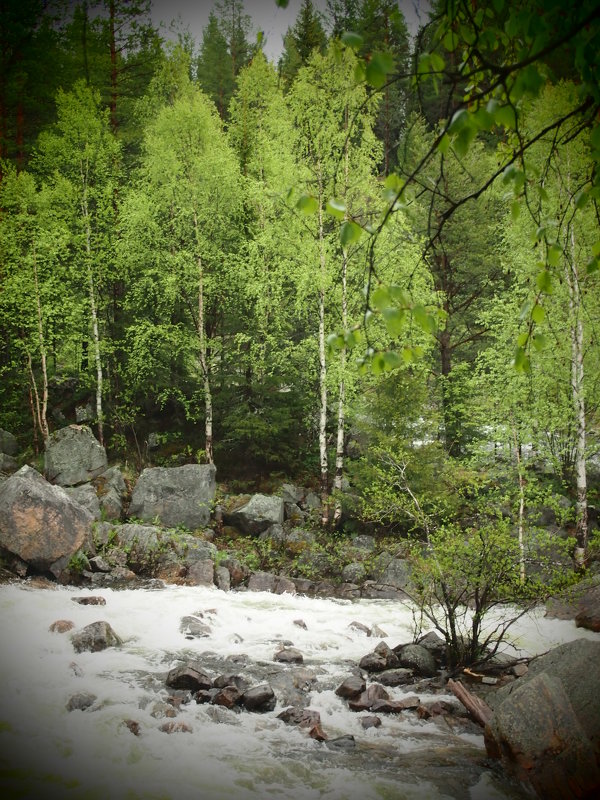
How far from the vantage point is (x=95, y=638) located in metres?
7.07

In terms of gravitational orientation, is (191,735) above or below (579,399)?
below

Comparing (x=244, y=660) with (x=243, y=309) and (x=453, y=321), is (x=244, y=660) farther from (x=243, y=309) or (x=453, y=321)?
(x=453, y=321)

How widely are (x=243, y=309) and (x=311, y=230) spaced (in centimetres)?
398

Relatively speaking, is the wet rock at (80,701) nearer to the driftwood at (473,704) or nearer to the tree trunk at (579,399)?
the driftwood at (473,704)

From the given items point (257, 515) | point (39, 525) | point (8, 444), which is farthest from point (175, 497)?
point (8, 444)

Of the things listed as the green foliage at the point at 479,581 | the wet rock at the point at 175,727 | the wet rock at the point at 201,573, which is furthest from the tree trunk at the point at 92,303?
the wet rock at the point at 175,727

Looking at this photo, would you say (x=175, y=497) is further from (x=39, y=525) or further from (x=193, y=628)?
(x=193, y=628)

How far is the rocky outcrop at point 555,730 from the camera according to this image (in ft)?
13.0

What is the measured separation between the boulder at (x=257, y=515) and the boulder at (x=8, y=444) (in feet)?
26.2

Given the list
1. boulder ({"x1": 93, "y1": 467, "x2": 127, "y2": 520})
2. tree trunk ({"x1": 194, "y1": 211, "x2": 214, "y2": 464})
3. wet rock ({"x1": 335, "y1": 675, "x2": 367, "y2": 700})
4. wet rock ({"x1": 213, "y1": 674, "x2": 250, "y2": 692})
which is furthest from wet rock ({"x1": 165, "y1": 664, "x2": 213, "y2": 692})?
tree trunk ({"x1": 194, "y1": 211, "x2": 214, "y2": 464})

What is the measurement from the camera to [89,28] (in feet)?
62.1

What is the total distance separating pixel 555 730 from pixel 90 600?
25.4 feet

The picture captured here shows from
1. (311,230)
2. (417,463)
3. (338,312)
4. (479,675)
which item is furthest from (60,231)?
(479,675)

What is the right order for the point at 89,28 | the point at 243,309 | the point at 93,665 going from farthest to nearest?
the point at 89,28
the point at 243,309
the point at 93,665
